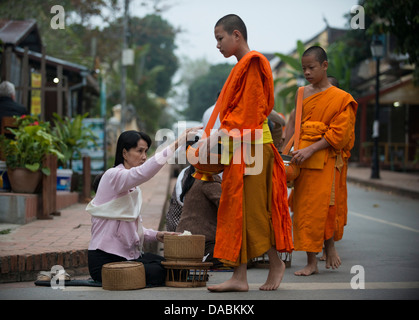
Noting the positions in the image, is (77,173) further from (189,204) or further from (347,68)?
(347,68)

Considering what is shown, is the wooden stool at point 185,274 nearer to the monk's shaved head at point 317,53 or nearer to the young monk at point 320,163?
the young monk at point 320,163

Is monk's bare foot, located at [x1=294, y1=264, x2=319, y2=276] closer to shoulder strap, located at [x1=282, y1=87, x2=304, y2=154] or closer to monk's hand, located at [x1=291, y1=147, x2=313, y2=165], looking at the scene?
monk's hand, located at [x1=291, y1=147, x2=313, y2=165]

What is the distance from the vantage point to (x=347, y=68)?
95.3 feet

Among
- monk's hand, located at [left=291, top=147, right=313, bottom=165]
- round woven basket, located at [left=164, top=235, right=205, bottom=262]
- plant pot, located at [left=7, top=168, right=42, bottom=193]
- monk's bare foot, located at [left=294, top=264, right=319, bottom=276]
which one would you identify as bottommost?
monk's bare foot, located at [left=294, top=264, right=319, bottom=276]

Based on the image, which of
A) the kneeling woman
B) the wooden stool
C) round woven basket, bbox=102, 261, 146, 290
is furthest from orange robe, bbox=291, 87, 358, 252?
round woven basket, bbox=102, 261, 146, 290

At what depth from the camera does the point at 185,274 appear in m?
4.65

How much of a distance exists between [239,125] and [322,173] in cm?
147

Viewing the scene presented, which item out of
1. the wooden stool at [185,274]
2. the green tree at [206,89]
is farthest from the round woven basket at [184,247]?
the green tree at [206,89]

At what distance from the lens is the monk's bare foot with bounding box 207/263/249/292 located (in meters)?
4.40

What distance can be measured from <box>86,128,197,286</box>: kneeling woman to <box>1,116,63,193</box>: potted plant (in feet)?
9.56

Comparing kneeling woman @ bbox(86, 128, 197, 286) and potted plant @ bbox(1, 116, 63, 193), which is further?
potted plant @ bbox(1, 116, 63, 193)
